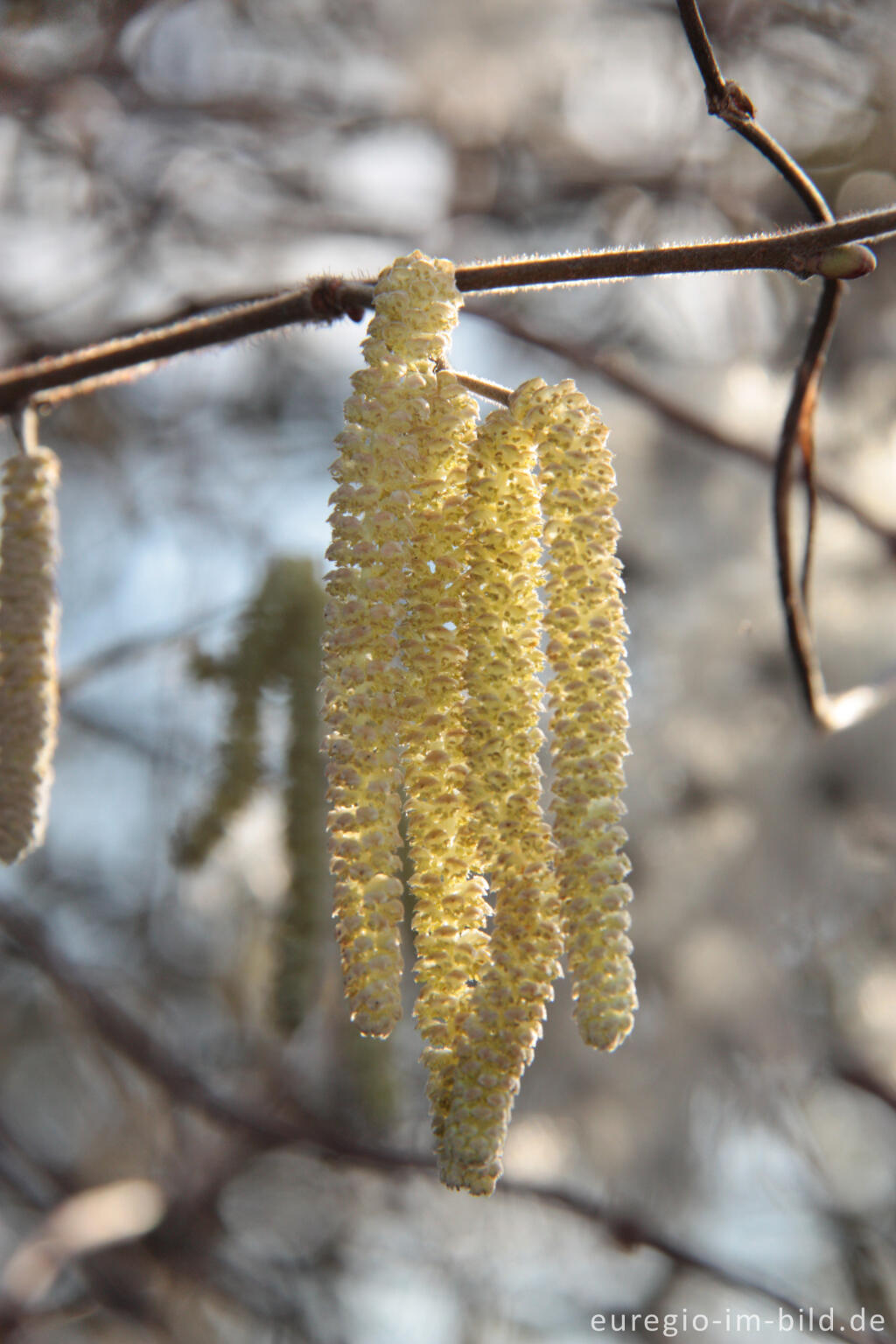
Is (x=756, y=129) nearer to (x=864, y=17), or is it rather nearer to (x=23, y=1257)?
(x=23, y=1257)

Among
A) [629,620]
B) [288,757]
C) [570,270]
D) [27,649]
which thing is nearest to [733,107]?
[570,270]

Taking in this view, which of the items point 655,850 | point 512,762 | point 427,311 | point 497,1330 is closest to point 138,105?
point 655,850

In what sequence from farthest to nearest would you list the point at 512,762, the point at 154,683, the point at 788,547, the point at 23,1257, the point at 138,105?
the point at 154,683 < the point at 138,105 < the point at 23,1257 < the point at 788,547 < the point at 512,762

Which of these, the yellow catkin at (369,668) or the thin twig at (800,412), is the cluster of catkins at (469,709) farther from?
the thin twig at (800,412)

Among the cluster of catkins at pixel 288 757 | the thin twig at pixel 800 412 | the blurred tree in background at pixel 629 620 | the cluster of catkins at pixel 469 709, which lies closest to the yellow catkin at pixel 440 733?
the cluster of catkins at pixel 469 709

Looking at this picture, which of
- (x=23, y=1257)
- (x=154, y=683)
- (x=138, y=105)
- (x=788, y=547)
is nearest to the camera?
(x=788, y=547)

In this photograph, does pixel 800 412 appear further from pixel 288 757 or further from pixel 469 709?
pixel 288 757

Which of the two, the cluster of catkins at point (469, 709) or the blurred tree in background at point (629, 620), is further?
the blurred tree in background at point (629, 620)
